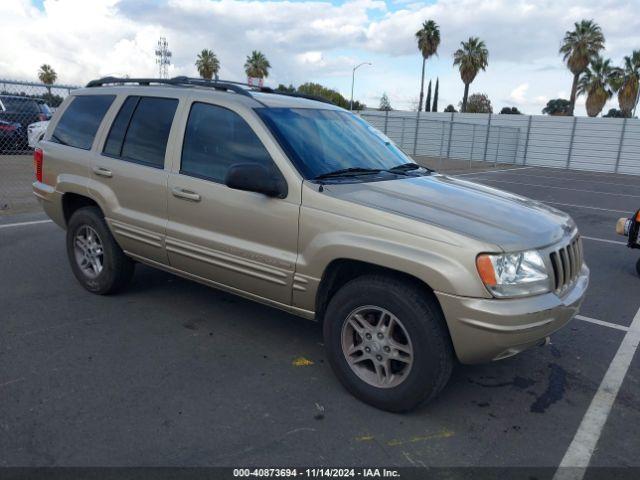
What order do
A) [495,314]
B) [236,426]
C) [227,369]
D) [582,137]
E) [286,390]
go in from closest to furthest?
1. [495,314]
2. [236,426]
3. [286,390]
4. [227,369]
5. [582,137]

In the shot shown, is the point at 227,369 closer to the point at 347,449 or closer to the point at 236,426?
the point at 236,426

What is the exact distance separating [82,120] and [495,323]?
4.08 m

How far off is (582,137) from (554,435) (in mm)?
30087

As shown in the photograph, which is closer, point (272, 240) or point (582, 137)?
point (272, 240)

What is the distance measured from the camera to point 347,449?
2.80 metres

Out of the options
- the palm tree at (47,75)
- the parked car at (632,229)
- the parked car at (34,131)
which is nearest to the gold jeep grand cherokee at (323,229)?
the parked car at (632,229)

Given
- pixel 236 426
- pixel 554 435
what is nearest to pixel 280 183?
pixel 236 426

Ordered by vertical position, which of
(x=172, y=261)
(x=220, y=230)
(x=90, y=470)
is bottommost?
(x=90, y=470)

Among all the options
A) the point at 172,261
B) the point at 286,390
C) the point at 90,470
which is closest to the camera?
the point at 90,470

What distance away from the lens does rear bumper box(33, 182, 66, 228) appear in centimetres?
503

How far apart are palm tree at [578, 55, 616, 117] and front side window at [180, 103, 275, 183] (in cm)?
4346

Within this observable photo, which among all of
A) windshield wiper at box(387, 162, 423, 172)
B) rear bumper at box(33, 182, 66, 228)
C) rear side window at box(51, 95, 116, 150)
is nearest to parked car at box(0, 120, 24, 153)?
rear bumper at box(33, 182, 66, 228)

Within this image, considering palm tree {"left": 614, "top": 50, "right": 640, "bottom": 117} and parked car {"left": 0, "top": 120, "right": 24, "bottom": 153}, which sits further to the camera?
palm tree {"left": 614, "top": 50, "right": 640, "bottom": 117}

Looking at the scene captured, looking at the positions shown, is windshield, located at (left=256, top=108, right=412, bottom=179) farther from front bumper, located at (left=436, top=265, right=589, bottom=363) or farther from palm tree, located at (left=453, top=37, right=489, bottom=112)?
palm tree, located at (left=453, top=37, right=489, bottom=112)
